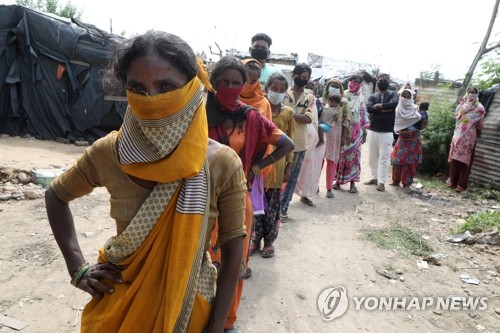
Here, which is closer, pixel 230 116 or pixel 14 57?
pixel 230 116

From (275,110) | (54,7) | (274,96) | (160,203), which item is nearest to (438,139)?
(275,110)

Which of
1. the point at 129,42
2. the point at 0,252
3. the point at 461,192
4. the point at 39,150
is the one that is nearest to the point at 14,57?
the point at 39,150

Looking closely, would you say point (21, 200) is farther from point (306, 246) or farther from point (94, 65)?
point (94, 65)

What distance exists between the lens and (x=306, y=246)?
4.35 meters

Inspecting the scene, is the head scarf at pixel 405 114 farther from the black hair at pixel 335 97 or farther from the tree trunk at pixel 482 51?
the tree trunk at pixel 482 51

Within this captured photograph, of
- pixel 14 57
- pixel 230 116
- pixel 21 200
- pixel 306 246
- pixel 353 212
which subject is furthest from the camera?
pixel 14 57

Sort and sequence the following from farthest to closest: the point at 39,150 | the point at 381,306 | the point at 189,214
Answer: the point at 39,150 < the point at 381,306 < the point at 189,214

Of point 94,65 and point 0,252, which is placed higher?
point 94,65

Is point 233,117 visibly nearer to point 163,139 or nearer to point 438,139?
point 163,139

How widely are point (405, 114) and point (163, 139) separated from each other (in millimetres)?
7467

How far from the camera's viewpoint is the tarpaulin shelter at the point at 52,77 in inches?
329

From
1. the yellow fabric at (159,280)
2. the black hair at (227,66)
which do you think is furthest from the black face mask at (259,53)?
the yellow fabric at (159,280)

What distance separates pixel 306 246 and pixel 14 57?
8205 millimetres

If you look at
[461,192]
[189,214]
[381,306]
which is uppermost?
[189,214]
